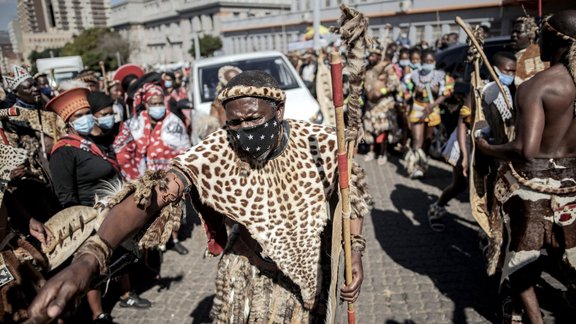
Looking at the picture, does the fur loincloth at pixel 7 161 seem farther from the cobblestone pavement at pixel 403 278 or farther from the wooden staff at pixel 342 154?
the wooden staff at pixel 342 154

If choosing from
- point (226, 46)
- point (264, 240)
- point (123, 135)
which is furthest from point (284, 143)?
point (226, 46)

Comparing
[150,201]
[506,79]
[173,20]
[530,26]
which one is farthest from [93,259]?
[173,20]

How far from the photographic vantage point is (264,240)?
2105 millimetres

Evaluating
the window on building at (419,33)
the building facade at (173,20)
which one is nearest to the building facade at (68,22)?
the building facade at (173,20)

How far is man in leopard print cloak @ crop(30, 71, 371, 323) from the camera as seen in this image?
1760 millimetres

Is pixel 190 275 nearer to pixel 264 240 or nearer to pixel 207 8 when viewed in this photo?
pixel 264 240

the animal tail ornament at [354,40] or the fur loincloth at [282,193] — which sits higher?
the animal tail ornament at [354,40]

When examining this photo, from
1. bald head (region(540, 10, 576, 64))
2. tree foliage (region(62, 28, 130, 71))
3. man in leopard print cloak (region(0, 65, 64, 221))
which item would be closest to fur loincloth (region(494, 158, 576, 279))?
bald head (region(540, 10, 576, 64))

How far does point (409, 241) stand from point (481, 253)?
81 cm

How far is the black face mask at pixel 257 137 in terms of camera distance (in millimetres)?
1922

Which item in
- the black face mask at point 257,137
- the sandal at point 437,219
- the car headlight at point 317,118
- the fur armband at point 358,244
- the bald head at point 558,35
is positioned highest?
the bald head at point 558,35

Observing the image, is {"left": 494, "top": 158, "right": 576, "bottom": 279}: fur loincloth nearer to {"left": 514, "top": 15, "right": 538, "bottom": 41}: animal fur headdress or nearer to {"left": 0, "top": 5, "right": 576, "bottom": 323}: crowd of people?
{"left": 0, "top": 5, "right": 576, "bottom": 323}: crowd of people

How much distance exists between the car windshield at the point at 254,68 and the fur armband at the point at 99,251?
220 inches

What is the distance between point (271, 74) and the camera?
7.43m
